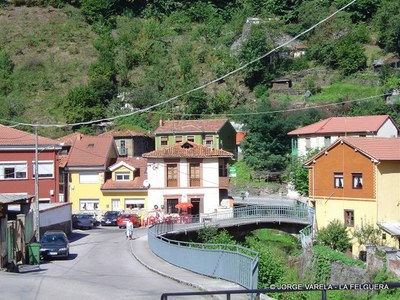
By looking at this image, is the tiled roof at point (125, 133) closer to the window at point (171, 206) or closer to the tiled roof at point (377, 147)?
the window at point (171, 206)

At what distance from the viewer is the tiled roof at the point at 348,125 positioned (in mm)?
55938

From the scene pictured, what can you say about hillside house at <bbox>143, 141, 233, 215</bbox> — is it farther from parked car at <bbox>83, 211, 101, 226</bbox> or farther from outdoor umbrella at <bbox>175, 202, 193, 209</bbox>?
parked car at <bbox>83, 211, 101, 226</bbox>

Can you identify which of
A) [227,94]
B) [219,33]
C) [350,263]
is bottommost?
[350,263]

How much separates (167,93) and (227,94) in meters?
6.92

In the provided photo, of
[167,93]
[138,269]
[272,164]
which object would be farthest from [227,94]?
[138,269]

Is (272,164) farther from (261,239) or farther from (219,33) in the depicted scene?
(219,33)

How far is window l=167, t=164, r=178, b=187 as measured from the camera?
51.2 m

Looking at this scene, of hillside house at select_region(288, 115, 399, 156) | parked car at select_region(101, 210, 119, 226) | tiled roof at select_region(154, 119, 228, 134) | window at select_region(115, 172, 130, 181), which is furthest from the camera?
tiled roof at select_region(154, 119, 228, 134)

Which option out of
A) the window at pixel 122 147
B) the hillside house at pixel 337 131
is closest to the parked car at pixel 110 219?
the window at pixel 122 147

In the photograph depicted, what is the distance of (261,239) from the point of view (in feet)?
148

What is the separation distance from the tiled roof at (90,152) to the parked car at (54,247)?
2398cm

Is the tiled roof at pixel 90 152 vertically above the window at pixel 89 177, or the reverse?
the tiled roof at pixel 90 152

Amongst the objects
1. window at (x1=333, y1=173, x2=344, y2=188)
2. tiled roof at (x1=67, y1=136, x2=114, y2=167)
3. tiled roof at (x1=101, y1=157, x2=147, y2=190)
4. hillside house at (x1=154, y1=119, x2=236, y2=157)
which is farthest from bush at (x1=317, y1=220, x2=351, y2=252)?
hillside house at (x1=154, y1=119, x2=236, y2=157)

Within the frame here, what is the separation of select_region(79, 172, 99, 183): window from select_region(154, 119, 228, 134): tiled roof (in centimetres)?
1067
